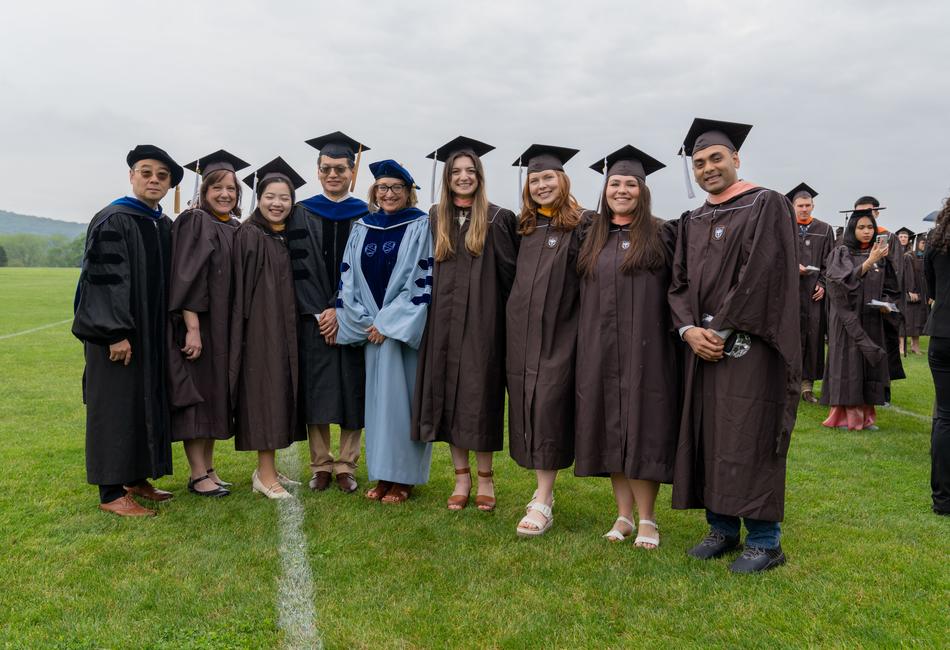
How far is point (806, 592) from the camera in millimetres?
3369

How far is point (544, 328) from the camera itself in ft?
13.8

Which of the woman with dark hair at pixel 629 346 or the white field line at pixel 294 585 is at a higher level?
the woman with dark hair at pixel 629 346

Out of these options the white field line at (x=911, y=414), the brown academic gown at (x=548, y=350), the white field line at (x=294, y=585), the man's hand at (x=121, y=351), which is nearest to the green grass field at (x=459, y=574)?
the white field line at (x=294, y=585)

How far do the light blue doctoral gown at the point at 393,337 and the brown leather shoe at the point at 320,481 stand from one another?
55 cm

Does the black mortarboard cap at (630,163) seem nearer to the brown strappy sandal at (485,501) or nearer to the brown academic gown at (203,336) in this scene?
the brown strappy sandal at (485,501)

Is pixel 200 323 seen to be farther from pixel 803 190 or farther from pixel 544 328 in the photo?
pixel 803 190

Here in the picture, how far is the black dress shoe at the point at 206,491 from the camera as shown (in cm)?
502

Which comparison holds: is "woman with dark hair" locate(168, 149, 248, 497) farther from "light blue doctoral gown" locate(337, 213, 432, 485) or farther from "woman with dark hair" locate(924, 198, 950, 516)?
"woman with dark hair" locate(924, 198, 950, 516)

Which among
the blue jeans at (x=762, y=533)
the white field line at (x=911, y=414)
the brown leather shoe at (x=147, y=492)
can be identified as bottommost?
the white field line at (x=911, y=414)

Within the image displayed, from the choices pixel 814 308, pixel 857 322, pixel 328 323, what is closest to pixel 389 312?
pixel 328 323

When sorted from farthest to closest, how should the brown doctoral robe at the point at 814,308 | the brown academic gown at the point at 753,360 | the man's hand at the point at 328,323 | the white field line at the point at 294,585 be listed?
1. the brown doctoral robe at the point at 814,308
2. the man's hand at the point at 328,323
3. the brown academic gown at the point at 753,360
4. the white field line at the point at 294,585

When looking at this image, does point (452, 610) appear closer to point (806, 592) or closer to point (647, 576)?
point (647, 576)

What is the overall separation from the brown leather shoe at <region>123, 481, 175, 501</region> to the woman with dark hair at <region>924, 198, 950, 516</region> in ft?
16.0

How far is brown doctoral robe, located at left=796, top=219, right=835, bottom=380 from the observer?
28.8 feet
